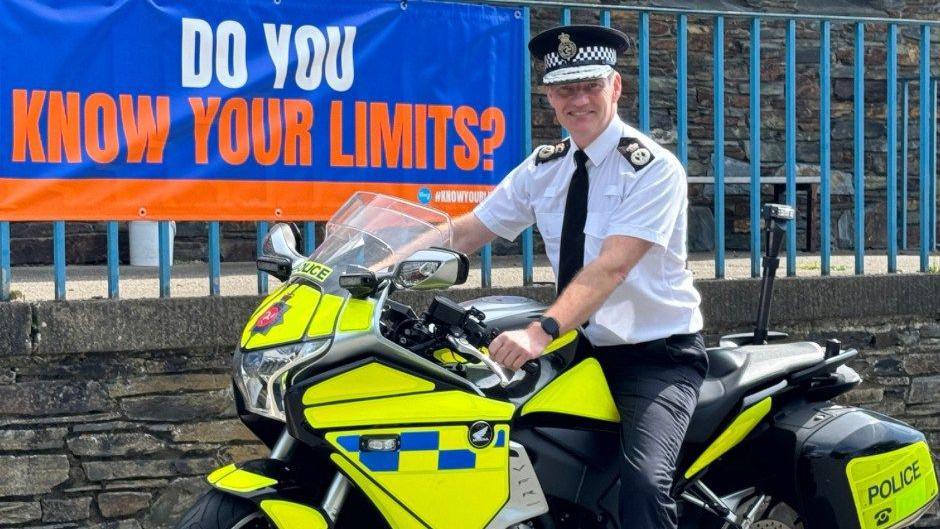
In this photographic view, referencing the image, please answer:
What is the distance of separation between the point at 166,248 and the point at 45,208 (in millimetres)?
485

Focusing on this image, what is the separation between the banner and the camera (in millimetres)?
4867

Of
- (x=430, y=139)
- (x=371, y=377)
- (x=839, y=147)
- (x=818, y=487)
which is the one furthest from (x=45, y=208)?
(x=839, y=147)

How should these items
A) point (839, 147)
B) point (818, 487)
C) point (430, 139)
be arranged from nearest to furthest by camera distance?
1. point (818, 487)
2. point (430, 139)
3. point (839, 147)

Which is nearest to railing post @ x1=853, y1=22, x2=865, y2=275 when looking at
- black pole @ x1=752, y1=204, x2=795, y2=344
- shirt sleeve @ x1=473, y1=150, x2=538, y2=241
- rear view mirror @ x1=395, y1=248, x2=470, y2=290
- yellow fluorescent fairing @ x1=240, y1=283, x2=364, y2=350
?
black pole @ x1=752, y1=204, x2=795, y2=344

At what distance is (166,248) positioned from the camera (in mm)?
5117

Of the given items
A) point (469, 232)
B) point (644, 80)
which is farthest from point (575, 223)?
point (644, 80)

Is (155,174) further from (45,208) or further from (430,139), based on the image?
(430,139)

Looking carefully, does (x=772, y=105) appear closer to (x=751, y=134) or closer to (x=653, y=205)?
(x=751, y=134)

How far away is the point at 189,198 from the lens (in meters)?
5.11

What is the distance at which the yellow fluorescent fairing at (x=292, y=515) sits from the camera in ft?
9.93

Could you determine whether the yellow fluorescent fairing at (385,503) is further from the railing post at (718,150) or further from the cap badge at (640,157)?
the railing post at (718,150)

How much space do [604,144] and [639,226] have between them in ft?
1.11

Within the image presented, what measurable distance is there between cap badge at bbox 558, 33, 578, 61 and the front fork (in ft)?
4.24

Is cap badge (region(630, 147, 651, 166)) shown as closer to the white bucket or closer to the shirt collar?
the shirt collar
